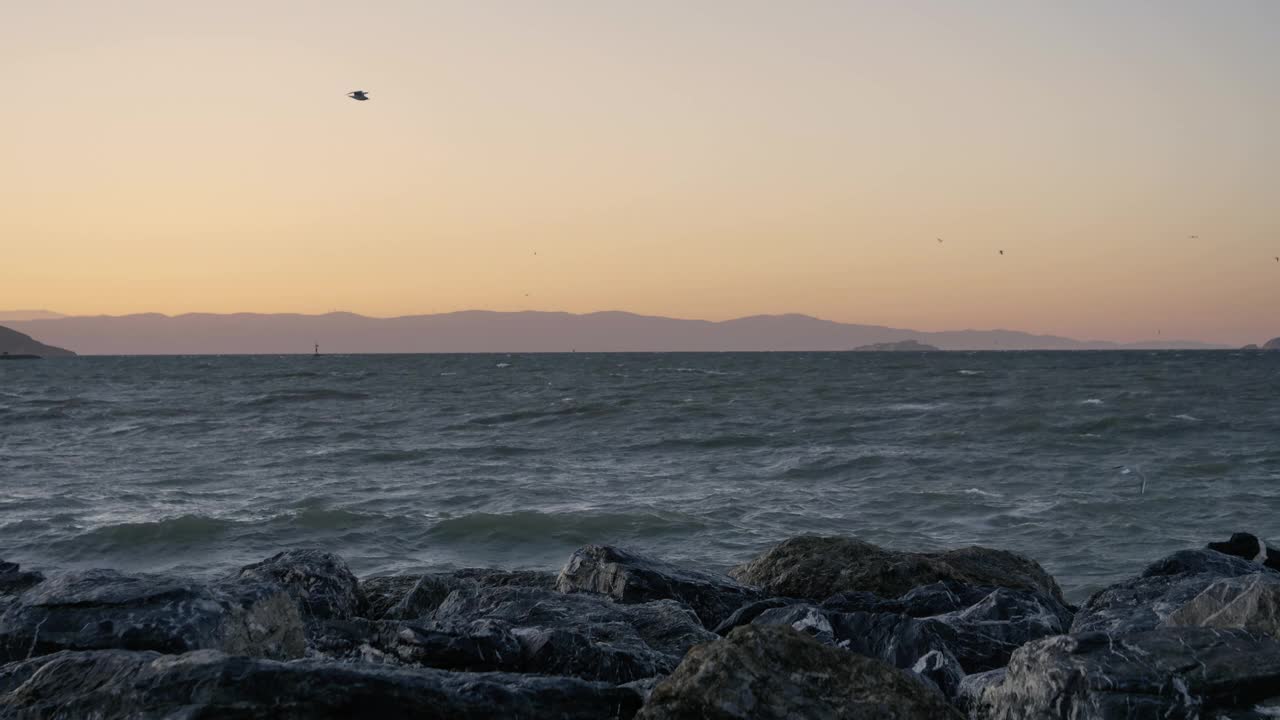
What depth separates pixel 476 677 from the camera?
4922 mm

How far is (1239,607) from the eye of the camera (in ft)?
19.6

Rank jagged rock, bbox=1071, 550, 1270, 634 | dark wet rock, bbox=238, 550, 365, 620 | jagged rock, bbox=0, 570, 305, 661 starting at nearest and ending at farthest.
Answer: jagged rock, bbox=0, 570, 305, 661 → jagged rock, bbox=1071, 550, 1270, 634 → dark wet rock, bbox=238, 550, 365, 620

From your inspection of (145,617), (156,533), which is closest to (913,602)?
(145,617)

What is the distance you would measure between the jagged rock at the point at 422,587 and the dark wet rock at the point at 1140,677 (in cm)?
449

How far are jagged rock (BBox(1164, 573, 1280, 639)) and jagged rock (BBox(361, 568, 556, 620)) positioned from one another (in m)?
4.89

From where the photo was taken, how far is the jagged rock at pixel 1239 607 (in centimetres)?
578

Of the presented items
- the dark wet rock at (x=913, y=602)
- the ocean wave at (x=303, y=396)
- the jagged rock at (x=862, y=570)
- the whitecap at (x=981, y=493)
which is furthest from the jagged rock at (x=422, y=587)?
the ocean wave at (x=303, y=396)

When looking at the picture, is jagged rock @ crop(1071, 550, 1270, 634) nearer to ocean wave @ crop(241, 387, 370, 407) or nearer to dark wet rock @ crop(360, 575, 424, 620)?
dark wet rock @ crop(360, 575, 424, 620)

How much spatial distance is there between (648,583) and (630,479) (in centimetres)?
1461

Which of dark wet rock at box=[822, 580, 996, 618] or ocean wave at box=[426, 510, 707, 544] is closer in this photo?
dark wet rock at box=[822, 580, 996, 618]

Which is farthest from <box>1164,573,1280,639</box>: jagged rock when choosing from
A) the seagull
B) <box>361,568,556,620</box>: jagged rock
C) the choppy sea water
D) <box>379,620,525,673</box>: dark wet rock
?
the seagull

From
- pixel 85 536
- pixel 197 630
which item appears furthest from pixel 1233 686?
pixel 85 536

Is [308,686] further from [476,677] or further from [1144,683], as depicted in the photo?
[1144,683]

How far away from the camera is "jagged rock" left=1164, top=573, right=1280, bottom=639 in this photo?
228 inches
